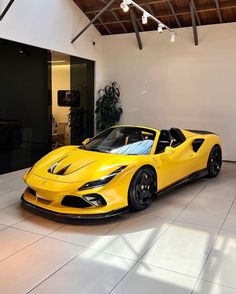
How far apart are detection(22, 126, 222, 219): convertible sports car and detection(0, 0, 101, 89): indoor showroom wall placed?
8.48 feet

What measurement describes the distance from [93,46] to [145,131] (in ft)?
14.2

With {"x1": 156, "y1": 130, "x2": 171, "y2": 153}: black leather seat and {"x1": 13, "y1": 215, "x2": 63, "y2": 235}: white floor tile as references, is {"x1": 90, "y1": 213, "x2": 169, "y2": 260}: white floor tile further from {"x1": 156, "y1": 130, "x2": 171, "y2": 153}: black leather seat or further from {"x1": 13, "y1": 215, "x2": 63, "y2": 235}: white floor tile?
{"x1": 156, "y1": 130, "x2": 171, "y2": 153}: black leather seat

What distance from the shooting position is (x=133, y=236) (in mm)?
2938

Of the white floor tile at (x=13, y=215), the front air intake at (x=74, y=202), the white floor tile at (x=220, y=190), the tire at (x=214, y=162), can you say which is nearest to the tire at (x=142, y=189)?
the front air intake at (x=74, y=202)

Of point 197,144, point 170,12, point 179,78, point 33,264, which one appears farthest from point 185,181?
point 170,12

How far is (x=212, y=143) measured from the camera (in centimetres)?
514

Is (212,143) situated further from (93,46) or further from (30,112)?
(93,46)

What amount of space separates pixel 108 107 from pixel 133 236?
201 inches

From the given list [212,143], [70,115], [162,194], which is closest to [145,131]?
[162,194]

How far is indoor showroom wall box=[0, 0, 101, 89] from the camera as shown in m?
5.20

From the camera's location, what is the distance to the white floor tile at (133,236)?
8.70 ft

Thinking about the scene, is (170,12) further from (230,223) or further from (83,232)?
(83,232)

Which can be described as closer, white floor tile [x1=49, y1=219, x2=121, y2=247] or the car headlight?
white floor tile [x1=49, y1=219, x2=121, y2=247]

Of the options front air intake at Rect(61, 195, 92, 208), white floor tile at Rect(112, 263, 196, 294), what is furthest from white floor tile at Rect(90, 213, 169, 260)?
front air intake at Rect(61, 195, 92, 208)
